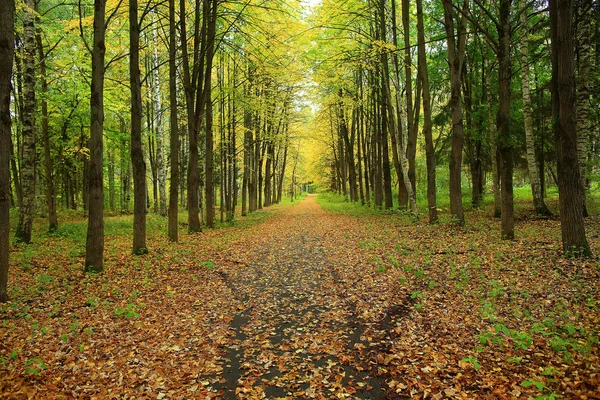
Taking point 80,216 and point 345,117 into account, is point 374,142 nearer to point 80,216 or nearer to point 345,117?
point 345,117

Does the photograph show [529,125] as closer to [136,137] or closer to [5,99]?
[136,137]

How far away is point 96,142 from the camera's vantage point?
880 centimetres

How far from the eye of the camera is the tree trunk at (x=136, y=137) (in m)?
10.9

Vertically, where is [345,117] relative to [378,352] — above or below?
above

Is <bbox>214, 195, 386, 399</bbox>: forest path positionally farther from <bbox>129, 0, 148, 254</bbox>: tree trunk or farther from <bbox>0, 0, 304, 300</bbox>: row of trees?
<bbox>0, 0, 304, 300</bbox>: row of trees

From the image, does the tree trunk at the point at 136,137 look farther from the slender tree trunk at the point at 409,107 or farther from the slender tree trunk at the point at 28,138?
the slender tree trunk at the point at 409,107

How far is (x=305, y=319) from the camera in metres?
6.49

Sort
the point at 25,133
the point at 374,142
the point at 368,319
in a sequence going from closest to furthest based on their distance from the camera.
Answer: the point at 368,319 < the point at 25,133 < the point at 374,142

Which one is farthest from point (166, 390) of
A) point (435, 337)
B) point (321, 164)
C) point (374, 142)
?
point (321, 164)

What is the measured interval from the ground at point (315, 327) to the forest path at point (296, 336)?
0.09 ft

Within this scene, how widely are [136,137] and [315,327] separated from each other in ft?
27.8

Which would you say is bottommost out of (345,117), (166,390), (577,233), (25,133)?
(166,390)

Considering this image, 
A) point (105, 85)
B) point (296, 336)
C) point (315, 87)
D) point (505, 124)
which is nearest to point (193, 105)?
point (105, 85)

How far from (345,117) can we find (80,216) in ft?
71.5
